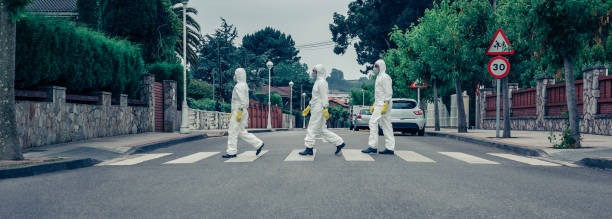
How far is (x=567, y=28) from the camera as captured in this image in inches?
446

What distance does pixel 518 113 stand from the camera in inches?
1022

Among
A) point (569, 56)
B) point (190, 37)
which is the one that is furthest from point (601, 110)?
point (190, 37)

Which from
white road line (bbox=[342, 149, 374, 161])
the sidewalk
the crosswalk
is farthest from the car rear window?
white road line (bbox=[342, 149, 374, 161])

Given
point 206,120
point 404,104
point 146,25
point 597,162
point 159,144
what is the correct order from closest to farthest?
point 597,162
point 159,144
point 404,104
point 146,25
point 206,120

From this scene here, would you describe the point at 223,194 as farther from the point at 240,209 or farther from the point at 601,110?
the point at 601,110

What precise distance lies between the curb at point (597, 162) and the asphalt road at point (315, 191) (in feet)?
1.61

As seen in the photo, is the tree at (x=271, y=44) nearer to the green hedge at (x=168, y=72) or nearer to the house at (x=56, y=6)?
the house at (x=56, y=6)

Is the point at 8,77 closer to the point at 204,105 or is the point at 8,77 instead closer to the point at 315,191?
the point at 315,191

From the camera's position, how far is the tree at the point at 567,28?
35.9ft

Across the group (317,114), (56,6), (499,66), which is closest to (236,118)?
(317,114)

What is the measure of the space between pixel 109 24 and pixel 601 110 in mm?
21475

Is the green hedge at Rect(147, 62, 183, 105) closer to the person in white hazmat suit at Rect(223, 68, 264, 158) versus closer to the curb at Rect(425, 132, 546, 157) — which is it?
the curb at Rect(425, 132, 546, 157)

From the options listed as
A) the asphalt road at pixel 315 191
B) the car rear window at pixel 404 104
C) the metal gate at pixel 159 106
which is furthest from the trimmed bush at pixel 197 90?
the asphalt road at pixel 315 191

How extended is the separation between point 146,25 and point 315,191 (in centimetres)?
2364
